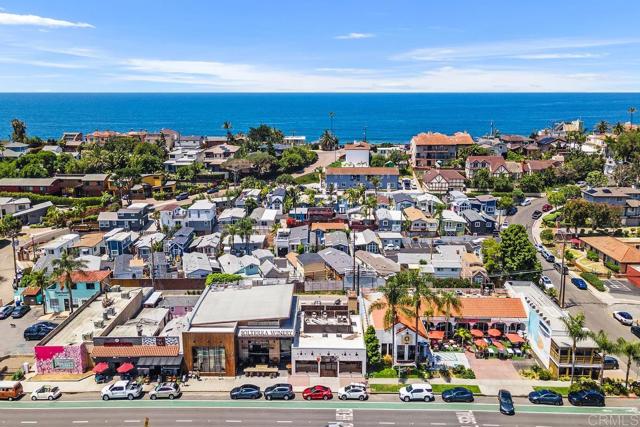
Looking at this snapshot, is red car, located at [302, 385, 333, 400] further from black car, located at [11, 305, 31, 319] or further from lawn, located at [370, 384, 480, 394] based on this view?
black car, located at [11, 305, 31, 319]

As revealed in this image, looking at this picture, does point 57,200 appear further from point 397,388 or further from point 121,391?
point 397,388

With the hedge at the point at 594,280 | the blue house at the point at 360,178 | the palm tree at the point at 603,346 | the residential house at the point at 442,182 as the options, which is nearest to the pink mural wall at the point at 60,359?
the palm tree at the point at 603,346

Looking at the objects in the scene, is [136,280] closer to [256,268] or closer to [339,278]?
[256,268]

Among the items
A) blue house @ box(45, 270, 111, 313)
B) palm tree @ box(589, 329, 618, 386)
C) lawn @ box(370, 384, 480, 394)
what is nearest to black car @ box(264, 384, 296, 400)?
lawn @ box(370, 384, 480, 394)

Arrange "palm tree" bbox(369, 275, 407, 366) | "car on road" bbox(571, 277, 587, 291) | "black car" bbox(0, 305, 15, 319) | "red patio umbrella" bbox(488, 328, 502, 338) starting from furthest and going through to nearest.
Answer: "car on road" bbox(571, 277, 587, 291), "black car" bbox(0, 305, 15, 319), "red patio umbrella" bbox(488, 328, 502, 338), "palm tree" bbox(369, 275, 407, 366)

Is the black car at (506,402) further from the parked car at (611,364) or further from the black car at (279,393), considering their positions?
the black car at (279,393)

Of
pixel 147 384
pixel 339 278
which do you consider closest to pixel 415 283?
pixel 339 278

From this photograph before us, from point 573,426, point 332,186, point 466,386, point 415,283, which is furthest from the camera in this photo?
point 332,186
